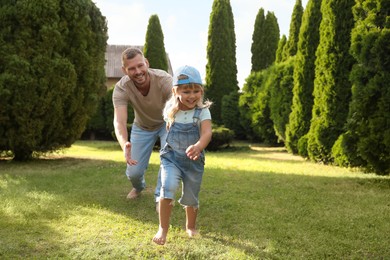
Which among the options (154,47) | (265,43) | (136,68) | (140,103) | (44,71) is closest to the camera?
(136,68)

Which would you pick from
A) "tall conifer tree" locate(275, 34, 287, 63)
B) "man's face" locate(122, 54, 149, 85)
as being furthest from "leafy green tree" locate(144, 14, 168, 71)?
"man's face" locate(122, 54, 149, 85)

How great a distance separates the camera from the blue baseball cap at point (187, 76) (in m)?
3.57

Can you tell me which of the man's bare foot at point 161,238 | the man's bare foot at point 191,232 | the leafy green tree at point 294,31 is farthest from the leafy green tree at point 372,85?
the leafy green tree at point 294,31

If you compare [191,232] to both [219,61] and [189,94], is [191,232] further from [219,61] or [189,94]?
[219,61]

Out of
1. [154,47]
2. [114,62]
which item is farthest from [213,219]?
[114,62]

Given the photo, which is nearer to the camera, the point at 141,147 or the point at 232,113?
the point at 141,147

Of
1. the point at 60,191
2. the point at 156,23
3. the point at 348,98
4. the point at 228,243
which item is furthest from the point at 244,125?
the point at 228,243

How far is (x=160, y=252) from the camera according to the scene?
335cm

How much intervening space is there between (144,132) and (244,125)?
49.1 ft

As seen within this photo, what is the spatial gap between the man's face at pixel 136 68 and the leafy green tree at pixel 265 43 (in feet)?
67.2

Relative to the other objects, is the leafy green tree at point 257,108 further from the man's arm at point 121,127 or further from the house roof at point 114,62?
the house roof at point 114,62

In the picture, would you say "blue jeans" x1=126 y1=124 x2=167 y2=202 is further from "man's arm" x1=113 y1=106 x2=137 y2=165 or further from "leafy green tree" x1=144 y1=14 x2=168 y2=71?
"leafy green tree" x1=144 y1=14 x2=168 y2=71

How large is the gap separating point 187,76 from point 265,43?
21588mm

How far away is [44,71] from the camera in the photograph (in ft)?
31.1
